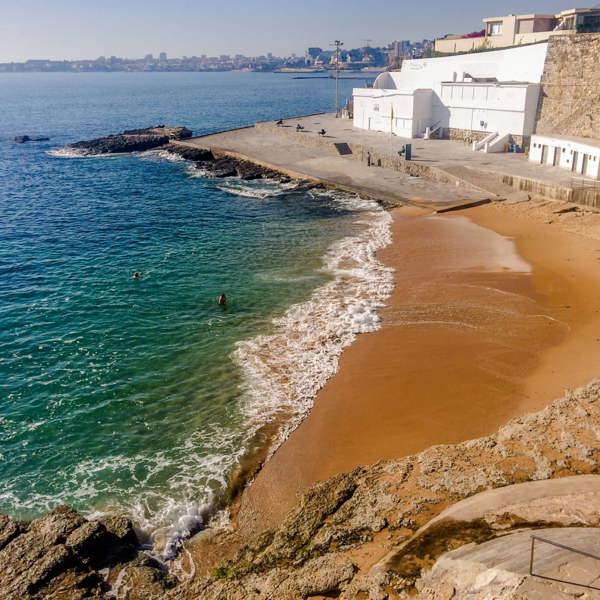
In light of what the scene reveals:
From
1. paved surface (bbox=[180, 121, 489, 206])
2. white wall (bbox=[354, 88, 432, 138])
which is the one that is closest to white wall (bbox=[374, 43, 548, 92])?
white wall (bbox=[354, 88, 432, 138])

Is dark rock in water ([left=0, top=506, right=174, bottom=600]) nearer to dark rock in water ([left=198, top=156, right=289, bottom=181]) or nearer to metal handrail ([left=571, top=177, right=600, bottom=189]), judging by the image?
metal handrail ([left=571, top=177, right=600, bottom=189])

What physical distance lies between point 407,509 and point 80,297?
1820 centimetres

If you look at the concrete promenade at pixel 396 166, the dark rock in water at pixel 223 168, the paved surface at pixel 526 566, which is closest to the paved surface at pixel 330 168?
the concrete promenade at pixel 396 166

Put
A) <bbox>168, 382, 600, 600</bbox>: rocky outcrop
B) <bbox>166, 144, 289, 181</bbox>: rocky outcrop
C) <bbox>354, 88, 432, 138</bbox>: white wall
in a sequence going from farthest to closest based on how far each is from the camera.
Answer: <bbox>354, 88, 432, 138</bbox>: white wall
<bbox>166, 144, 289, 181</bbox>: rocky outcrop
<bbox>168, 382, 600, 600</bbox>: rocky outcrop

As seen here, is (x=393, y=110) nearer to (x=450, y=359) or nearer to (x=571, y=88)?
(x=571, y=88)

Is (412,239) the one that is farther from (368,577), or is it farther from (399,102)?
(399,102)

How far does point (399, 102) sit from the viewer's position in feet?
167

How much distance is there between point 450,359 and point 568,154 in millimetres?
23473

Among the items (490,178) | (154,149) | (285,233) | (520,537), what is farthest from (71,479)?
(154,149)

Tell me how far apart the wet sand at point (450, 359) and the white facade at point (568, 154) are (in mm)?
7302

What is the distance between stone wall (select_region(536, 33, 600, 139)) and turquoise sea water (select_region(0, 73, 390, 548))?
1604 cm

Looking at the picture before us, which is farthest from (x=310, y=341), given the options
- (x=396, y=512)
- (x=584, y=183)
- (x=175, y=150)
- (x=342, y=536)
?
(x=175, y=150)

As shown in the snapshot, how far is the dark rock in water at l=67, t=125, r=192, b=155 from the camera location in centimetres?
6108

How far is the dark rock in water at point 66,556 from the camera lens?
32.0 ft
